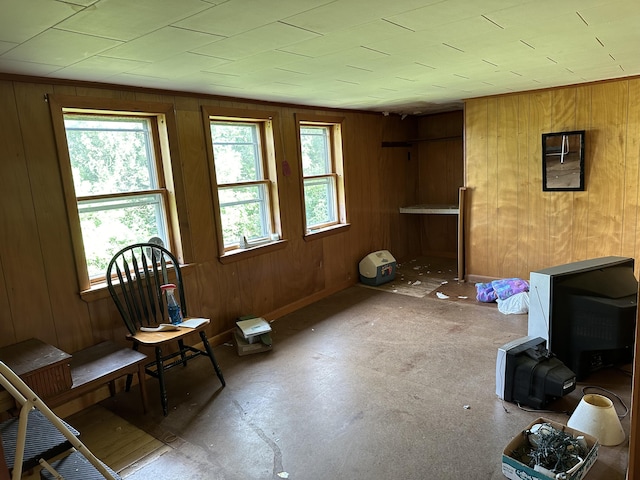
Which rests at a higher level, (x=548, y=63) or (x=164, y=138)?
(x=548, y=63)

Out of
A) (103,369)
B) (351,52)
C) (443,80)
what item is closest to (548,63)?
(443,80)

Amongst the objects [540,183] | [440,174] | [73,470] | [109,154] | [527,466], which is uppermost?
[109,154]

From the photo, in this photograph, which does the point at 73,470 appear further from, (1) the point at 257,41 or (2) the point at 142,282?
(1) the point at 257,41

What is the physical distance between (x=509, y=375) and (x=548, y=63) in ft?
7.32

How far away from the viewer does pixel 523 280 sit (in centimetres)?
465

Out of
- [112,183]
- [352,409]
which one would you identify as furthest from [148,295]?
[352,409]

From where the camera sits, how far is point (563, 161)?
434 centimetres

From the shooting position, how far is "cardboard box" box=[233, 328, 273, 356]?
347 cm

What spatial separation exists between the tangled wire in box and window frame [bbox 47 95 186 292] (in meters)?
2.68

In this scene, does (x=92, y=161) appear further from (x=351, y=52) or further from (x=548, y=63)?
(x=548, y=63)

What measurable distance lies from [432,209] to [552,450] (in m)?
4.14

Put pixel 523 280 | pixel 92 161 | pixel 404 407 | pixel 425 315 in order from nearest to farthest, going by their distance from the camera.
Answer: pixel 404 407 < pixel 92 161 < pixel 425 315 < pixel 523 280

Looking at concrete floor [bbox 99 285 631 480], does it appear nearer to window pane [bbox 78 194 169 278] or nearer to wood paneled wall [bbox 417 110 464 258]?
window pane [bbox 78 194 169 278]

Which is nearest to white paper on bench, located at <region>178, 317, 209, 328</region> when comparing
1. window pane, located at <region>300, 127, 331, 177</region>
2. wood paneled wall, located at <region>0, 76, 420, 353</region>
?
wood paneled wall, located at <region>0, 76, 420, 353</region>
